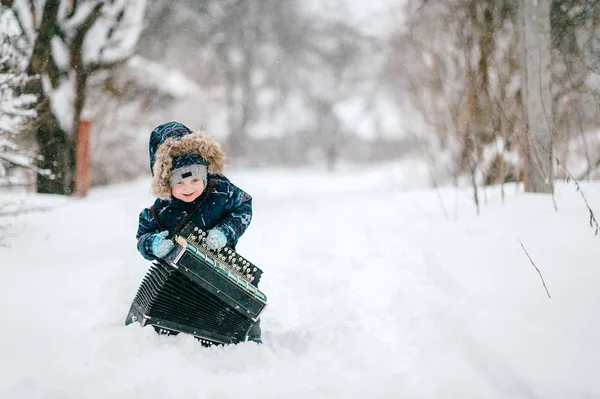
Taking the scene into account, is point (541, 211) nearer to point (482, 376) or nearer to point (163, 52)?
→ point (482, 376)

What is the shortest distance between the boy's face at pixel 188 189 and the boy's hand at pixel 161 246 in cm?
31

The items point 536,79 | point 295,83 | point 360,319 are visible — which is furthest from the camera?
point 295,83

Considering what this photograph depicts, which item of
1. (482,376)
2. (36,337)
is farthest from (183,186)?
(482,376)

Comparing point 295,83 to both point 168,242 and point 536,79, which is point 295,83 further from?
point 168,242

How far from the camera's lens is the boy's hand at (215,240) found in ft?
9.00

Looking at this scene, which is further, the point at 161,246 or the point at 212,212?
the point at 212,212

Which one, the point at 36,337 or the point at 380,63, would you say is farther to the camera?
the point at 380,63

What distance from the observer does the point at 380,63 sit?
77.7 feet

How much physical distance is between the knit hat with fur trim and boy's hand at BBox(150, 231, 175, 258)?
315mm

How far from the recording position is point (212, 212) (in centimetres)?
296

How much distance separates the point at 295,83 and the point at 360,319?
2027 centimetres

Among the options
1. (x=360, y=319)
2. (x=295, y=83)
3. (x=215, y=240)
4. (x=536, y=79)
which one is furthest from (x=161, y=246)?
(x=295, y=83)

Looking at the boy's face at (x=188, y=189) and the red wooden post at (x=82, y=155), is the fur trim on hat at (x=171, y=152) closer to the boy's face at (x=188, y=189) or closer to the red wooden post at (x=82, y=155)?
the boy's face at (x=188, y=189)

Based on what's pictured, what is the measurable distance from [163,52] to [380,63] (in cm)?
1378
